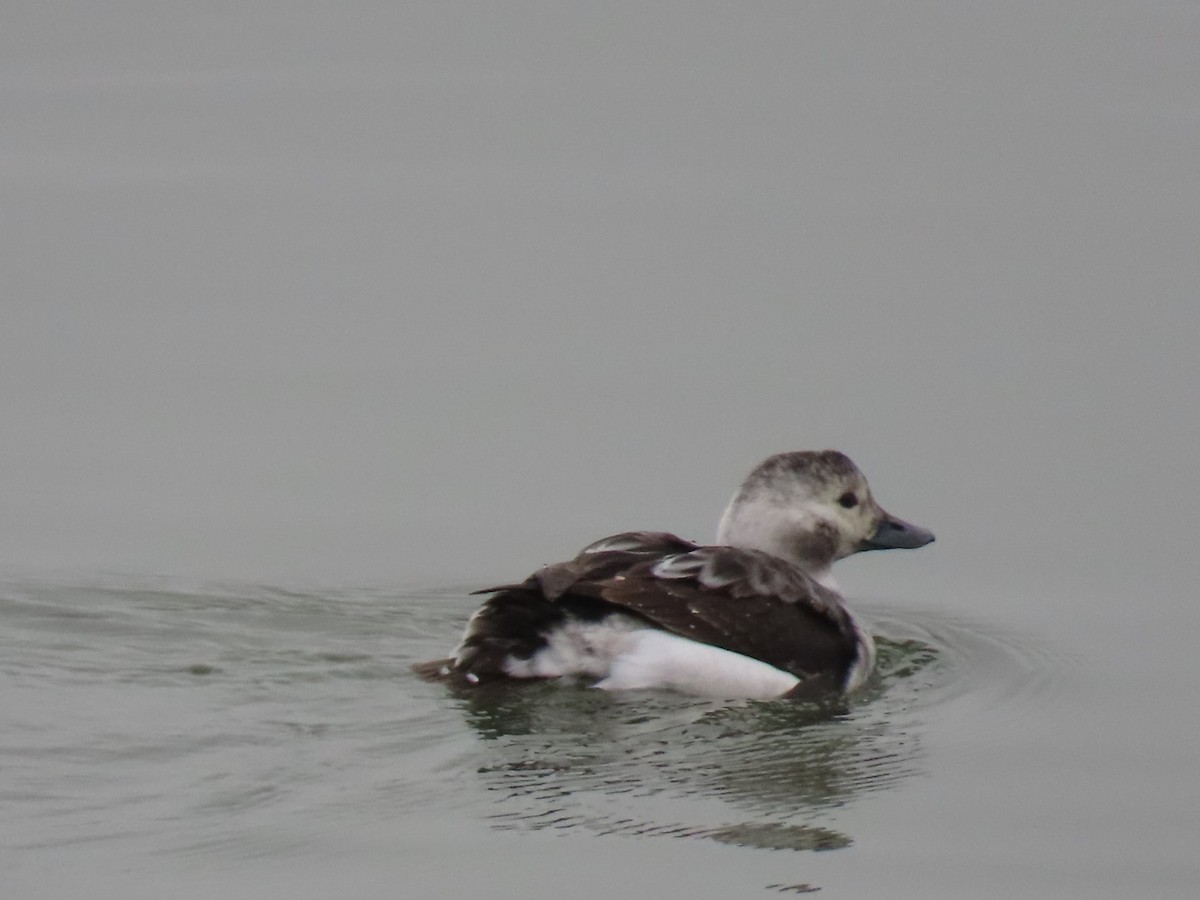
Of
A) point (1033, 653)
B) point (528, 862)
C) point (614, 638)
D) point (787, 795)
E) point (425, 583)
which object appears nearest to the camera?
point (528, 862)

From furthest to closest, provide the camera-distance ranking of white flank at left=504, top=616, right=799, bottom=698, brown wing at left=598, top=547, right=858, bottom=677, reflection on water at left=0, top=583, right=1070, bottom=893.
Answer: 1. brown wing at left=598, top=547, right=858, bottom=677
2. white flank at left=504, top=616, right=799, bottom=698
3. reflection on water at left=0, top=583, right=1070, bottom=893

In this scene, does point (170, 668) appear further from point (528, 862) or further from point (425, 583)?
point (528, 862)

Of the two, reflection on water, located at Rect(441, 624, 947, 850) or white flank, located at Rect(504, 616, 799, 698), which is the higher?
white flank, located at Rect(504, 616, 799, 698)

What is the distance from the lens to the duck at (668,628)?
9211mm

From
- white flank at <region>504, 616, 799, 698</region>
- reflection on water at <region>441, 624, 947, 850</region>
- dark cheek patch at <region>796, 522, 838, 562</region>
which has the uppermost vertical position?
dark cheek patch at <region>796, 522, 838, 562</region>

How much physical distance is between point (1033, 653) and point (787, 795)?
2336 mm

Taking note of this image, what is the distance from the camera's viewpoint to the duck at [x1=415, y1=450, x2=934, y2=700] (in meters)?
9.21

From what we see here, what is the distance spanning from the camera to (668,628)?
9.30 metres

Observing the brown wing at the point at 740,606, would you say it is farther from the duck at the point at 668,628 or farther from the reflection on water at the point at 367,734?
the reflection on water at the point at 367,734

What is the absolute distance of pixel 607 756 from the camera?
→ 853cm

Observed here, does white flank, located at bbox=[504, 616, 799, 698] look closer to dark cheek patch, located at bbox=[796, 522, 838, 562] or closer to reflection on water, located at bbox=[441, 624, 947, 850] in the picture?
reflection on water, located at bbox=[441, 624, 947, 850]

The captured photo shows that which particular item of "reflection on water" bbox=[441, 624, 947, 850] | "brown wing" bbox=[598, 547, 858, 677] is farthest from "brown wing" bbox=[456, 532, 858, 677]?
"reflection on water" bbox=[441, 624, 947, 850]

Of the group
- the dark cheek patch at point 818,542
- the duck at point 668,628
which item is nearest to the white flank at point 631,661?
the duck at point 668,628

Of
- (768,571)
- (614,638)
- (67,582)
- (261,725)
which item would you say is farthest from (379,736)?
(67,582)
